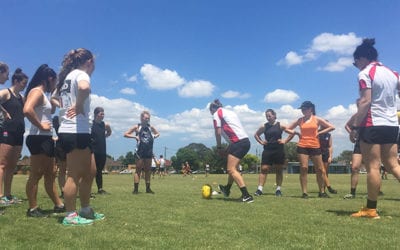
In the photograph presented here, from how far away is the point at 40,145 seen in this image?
661cm

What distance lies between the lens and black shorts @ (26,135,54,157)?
657 centimetres

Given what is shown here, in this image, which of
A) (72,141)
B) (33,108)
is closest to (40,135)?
(33,108)

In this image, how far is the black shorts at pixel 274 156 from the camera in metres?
12.1

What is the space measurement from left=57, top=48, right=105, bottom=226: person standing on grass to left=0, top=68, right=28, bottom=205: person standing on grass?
2.69 meters

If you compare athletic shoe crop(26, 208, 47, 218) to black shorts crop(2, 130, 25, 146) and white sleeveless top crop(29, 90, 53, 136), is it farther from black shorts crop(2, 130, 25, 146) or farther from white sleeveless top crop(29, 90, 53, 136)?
black shorts crop(2, 130, 25, 146)

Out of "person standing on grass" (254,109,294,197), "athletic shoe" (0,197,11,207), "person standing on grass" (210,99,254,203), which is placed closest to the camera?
"athletic shoe" (0,197,11,207)

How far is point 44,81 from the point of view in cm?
675

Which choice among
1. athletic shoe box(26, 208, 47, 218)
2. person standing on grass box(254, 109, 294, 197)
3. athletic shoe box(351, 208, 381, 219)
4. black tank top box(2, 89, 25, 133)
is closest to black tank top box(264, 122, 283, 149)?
person standing on grass box(254, 109, 294, 197)

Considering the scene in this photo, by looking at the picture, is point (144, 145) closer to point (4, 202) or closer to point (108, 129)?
point (108, 129)

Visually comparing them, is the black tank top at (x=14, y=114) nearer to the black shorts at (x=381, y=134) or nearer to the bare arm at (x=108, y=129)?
the bare arm at (x=108, y=129)

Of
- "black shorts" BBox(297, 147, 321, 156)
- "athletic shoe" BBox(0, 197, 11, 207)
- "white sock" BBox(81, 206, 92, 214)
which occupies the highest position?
"black shorts" BBox(297, 147, 321, 156)

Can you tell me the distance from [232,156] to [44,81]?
4.47 meters

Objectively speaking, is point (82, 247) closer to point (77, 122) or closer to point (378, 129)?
point (77, 122)

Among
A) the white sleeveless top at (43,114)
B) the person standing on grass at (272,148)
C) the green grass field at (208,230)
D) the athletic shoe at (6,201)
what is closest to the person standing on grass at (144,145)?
the person standing on grass at (272,148)
